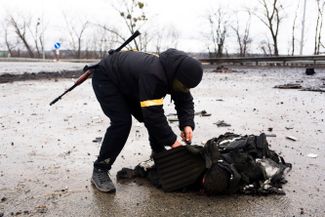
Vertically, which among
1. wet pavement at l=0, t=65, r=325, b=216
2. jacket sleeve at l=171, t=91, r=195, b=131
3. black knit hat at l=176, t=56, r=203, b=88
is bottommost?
wet pavement at l=0, t=65, r=325, b=216

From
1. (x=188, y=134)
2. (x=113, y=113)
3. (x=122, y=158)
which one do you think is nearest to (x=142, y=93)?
(x=113, y=113)

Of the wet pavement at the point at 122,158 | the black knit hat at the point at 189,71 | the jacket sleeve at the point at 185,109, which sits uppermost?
the black knit hat at the point at 189,71

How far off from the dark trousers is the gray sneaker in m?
0.06

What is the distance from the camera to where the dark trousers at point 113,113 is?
3.88 metres

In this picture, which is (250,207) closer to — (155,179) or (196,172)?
(196,172)

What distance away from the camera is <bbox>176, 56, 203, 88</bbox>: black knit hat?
346 cm

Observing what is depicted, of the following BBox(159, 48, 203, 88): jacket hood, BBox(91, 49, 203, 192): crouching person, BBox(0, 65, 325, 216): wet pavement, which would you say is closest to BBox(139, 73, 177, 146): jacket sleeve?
BBox(91, 49, 203, 192): crouching person

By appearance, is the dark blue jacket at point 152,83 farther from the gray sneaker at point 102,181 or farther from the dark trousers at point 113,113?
the gray sneaker at point 102,181

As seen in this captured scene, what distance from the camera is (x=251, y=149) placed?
4.29 metres

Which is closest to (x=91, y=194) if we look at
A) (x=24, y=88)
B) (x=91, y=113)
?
(x=91, y=113)

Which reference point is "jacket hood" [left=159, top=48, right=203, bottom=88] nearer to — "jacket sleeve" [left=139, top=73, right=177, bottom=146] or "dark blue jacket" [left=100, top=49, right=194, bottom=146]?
"dark blue jacket" [left=100, top=49, right=194, bottom=146]

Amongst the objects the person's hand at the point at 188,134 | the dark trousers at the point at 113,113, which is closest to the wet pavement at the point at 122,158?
the dark trousers at the point at 113,113

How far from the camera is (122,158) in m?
4.99

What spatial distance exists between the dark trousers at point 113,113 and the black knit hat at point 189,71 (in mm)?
703
